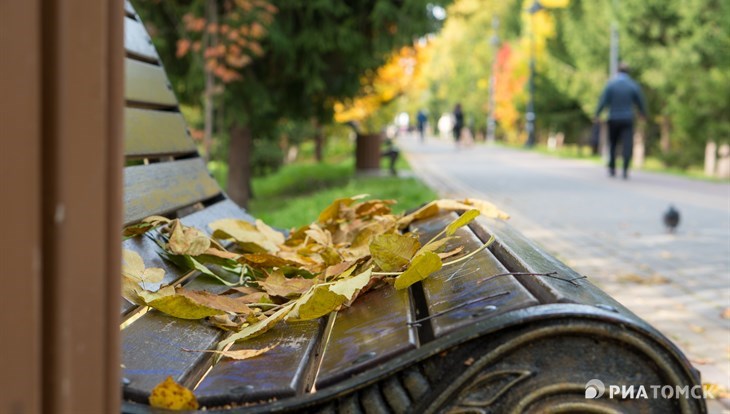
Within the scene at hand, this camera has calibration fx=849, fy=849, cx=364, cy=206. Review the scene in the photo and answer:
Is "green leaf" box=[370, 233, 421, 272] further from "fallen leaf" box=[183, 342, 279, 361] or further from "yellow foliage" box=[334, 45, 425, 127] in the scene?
"yellow foliage" box=[334, 45, 425, 127]

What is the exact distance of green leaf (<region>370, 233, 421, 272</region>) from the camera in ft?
6.27

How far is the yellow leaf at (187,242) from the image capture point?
2.44 metres

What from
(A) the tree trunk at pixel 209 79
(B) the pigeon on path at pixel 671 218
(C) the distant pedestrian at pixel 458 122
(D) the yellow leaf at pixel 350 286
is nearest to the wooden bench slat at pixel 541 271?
(D) the yellow leaf at pixel 350 286

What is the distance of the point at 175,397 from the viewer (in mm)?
1384

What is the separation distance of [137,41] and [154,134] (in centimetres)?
50

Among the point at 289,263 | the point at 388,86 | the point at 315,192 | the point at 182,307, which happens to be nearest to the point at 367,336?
the point at 182,307

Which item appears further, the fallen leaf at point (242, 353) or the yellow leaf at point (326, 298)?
the yellow leaf at point (326, 298)

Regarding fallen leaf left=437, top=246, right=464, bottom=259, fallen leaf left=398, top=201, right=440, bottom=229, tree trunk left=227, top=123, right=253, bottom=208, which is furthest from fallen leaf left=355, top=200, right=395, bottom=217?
tree trunk left=227, top=123, right=253, bottom=208

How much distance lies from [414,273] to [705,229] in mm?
8298

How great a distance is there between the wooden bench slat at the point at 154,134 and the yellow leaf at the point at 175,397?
1.37m

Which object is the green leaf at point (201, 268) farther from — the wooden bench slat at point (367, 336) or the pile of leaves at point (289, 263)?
the wooden bench slat at point (367, 336)

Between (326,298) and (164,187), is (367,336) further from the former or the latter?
(164,187)

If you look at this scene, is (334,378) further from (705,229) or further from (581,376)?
(705,229)

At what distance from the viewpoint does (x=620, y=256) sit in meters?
7.20
